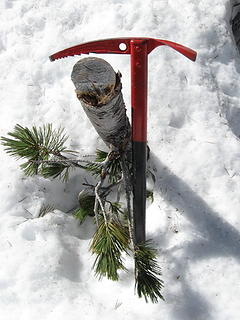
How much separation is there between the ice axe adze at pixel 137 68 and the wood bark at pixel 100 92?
10cm

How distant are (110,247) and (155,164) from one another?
87cm

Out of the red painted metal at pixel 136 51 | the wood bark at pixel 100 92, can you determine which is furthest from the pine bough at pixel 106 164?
the red painted metal at pixel 136 51

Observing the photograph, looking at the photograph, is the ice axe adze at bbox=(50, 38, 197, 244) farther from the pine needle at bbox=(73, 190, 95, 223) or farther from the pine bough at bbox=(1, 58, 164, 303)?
the pine needle at bbox=(73, 190, 95, 223)

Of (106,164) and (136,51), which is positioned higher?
(136,51)

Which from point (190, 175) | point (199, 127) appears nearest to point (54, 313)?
point (190, 175)

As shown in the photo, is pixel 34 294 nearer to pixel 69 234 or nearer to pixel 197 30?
pixel 69 234

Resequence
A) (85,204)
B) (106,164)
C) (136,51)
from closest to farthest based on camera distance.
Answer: (136,51) < (106,164) < (85,204)

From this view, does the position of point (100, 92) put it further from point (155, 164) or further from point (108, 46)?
point (155, 164)

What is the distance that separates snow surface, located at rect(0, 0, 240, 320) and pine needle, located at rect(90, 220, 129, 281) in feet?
1.14

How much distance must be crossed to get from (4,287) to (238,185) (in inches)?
62.2

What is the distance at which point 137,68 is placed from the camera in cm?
178

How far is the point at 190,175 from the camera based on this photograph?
254 cm

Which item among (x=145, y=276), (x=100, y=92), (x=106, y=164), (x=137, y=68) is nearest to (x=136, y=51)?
(x=137, y=68)

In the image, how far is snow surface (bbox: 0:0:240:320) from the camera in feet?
7.08
